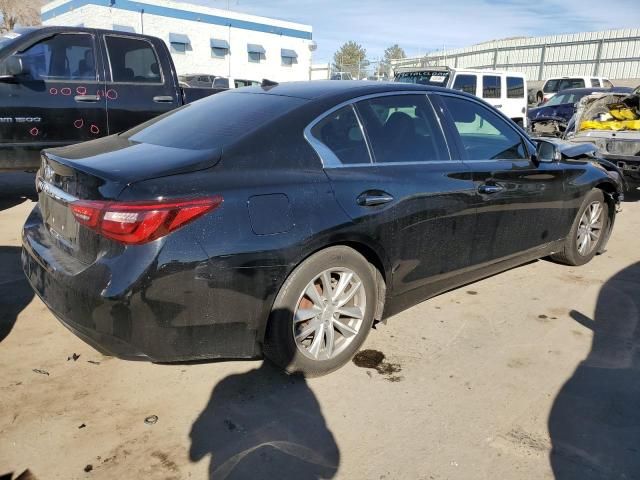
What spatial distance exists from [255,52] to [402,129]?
36.2m

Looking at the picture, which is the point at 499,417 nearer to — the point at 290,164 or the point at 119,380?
the point at 290,164

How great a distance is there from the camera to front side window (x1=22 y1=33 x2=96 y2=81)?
592 cm

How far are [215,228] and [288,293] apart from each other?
537mm

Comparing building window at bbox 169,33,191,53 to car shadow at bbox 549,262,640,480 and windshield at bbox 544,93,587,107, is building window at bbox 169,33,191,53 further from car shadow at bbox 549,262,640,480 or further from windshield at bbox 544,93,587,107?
car shadow at bbox 549,262,640,480

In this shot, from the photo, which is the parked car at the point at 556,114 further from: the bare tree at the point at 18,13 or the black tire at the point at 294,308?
the bare tree at the point at 18,13

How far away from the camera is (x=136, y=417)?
106 inches

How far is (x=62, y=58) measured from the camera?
20.0 feet

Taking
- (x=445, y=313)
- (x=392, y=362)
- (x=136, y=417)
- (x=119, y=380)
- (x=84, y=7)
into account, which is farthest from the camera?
(x=84, y=7)

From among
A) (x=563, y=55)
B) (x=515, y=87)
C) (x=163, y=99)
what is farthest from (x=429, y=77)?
(x=563, y=55)

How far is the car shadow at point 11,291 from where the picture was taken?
11.9ft

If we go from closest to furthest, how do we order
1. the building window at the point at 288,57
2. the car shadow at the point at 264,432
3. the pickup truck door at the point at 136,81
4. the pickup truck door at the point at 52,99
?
1. the car shadow at the point at 264,432
2. the pickup truck door at the point at 52,99
3. the pickup truck door at the point at 136,81
4. the building window at the point at 288,57

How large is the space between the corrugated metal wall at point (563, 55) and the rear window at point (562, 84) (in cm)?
823

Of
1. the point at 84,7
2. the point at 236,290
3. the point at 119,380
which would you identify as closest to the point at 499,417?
the point at 236,290

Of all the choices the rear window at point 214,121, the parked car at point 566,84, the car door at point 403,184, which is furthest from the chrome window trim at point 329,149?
the parked car at point 566,84
